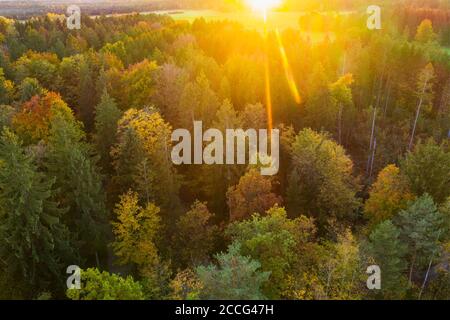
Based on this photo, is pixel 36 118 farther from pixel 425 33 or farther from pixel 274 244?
pixel 425 33

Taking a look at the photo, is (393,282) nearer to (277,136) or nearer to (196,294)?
(196,294)

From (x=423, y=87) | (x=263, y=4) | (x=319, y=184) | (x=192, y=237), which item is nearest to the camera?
(x=192, y=237)

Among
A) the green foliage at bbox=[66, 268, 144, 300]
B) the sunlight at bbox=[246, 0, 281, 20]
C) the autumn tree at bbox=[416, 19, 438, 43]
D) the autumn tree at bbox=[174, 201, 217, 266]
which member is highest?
the sunlight at bbox=[246, 0, 281, 20]

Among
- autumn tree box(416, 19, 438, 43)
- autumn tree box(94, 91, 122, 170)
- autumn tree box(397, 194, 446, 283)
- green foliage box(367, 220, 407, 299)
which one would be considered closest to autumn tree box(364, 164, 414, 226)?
autumn tree box(397, 194, 446, 283)

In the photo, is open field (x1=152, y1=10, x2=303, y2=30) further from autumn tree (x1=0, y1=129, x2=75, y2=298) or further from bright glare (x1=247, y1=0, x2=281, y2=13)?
autumn tree (x1=0, y1=129, x2=75, y2=298)

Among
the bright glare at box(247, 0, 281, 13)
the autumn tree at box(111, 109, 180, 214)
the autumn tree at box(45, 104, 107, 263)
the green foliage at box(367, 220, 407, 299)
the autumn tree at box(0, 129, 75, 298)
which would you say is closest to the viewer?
the autumn tree at box(0, 129, 75, 298)

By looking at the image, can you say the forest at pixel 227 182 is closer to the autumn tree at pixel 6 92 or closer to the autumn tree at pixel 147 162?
the autumn tree at pixel 147 162

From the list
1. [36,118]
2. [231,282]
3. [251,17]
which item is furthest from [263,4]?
[231,282]
